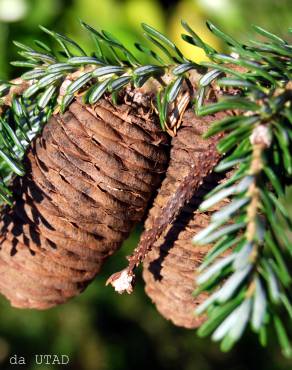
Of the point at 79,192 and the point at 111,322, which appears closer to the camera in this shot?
the point at 79,192

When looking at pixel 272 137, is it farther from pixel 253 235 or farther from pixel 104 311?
pixel 104 311

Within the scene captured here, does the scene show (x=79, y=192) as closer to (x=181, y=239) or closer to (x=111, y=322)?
(x=181, y=239)

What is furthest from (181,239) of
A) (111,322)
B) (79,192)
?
(111,322)

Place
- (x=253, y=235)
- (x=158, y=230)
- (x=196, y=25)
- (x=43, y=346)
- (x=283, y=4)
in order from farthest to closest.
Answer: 1. (x=196, y=25)
2. (x=43, y=346)
3. (x=283, y=4)
4. (x=158, y=230)
5. (x=253, y=235)

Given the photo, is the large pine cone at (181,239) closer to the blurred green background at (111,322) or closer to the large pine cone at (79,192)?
the large pine cone at (79,192)

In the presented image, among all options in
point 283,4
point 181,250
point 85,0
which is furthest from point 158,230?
point 85,0

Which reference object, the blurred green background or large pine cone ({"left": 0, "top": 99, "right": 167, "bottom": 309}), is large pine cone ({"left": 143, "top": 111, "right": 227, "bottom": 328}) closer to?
large pine cone ({"left": 0, "top": 99, "right": 167, "bottom": 309})

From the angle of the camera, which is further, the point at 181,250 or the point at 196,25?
the point at 196,25

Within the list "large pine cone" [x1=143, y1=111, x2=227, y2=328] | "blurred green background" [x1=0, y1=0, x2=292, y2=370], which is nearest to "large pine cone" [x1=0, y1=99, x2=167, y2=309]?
"large pine cone" [x1=143, y1=111, x2=227, y2=328]
